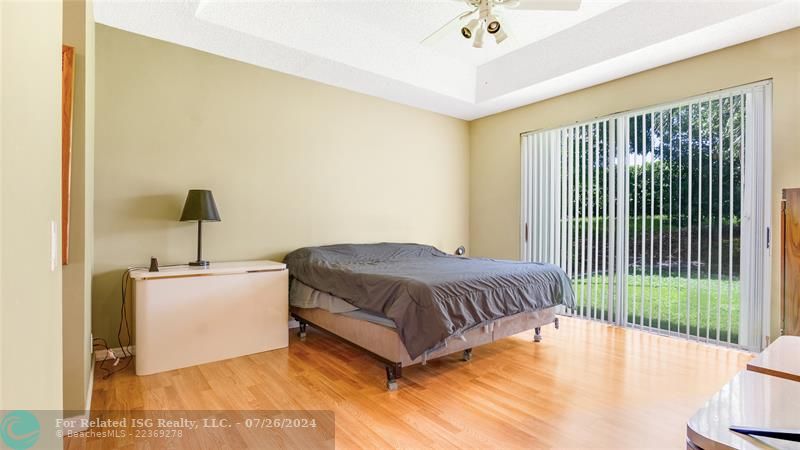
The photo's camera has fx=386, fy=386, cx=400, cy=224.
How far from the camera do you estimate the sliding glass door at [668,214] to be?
10.0ft

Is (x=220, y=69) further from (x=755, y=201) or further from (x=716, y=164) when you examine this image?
(x=755, y=201)

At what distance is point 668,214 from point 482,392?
8.16 ft

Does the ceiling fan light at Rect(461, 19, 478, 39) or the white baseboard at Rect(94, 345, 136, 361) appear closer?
the ceiling fan light at Rect(461, 19, 478, 39)

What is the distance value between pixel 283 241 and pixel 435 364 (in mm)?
1907

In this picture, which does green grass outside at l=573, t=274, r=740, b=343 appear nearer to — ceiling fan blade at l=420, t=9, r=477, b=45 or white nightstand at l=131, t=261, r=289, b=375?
ceiling fan blade at l=420, t=9, r=477, b=45

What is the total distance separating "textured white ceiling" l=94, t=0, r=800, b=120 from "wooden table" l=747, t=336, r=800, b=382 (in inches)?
108

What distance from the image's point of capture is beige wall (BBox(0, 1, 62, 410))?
0.61 metres

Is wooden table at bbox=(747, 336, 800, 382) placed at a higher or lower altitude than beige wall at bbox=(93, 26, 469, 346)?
lower

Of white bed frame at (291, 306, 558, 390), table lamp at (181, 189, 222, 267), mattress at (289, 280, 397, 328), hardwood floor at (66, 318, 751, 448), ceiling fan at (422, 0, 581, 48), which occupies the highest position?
ceiling fan at (422, 0, 581, 48)

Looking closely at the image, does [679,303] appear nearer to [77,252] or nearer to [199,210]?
[199,210]

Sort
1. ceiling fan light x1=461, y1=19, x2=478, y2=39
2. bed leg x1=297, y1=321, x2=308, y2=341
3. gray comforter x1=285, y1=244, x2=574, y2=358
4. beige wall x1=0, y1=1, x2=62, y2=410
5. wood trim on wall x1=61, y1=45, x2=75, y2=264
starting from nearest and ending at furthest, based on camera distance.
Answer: beige wall x1=0, y1=1, x2=62, y2=410 < wood trim on wall x1=61, y1=45, x2=75, y2=264 < gray comforter x1=285, y1=244, x2=574, y2=358 < ceiling fan light x1=461, y1=19, x2=478, y2=39 < bed leg x1=297, y1=321, x2=308, y2=341

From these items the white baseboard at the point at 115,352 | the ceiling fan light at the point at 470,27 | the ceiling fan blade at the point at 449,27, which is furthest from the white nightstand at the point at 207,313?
the ceiling fan light at the point at 470,27

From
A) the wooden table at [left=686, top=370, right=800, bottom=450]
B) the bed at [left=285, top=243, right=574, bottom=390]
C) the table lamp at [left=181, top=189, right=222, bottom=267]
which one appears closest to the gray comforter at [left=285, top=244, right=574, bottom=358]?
the bed at [left=285, top=243, right=574, bottom=390]

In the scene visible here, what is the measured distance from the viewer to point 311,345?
3.34 meters
